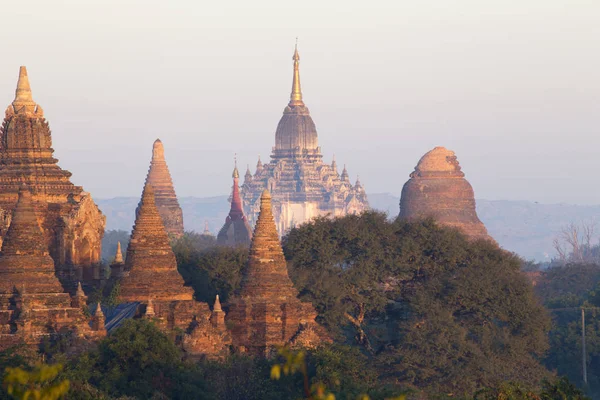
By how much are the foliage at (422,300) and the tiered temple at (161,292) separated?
5.85 meters

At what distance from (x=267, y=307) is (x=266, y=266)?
146cm

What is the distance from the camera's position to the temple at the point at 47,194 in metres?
56.3

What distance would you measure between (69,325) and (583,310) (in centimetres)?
2699

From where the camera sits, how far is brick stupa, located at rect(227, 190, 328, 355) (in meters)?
49.8

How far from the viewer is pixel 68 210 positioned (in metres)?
57.4

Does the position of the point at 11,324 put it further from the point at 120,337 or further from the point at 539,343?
the point at 539,343

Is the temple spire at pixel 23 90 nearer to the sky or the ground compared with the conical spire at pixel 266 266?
nearer to the sky

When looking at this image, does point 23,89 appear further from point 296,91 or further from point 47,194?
point 296,91

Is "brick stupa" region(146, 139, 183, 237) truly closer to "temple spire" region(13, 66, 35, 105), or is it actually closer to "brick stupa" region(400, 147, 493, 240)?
"brick stupa" region(400, 147, 493, 240)

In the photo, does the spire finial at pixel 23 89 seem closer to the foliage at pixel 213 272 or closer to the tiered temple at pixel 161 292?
the foliage at pixel 213 272

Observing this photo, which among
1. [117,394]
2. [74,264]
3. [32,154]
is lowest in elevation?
[117,394]

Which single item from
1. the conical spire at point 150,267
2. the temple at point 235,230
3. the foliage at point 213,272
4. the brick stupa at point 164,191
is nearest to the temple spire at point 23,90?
the foliage at point 213,272

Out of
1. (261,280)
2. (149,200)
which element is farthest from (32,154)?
(261,280)

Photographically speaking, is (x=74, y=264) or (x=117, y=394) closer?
(x=117, y=394)
